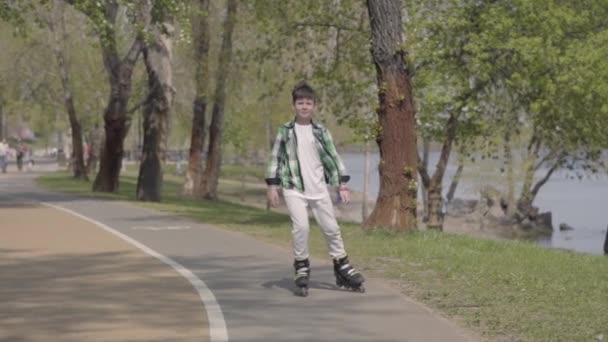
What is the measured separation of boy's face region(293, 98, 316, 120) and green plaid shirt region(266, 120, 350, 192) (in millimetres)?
163

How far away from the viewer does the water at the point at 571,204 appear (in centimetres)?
4907

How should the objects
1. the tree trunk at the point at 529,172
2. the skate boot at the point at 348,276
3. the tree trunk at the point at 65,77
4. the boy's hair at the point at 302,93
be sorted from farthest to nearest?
the tree trunk at the point at 65,77, the tree trunk at the point at 529,172, the skate boot at the point at 348,276, the boy's hair at the point at 302,93

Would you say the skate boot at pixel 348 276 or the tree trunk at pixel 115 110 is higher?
the tree trunk at pixel 115 110

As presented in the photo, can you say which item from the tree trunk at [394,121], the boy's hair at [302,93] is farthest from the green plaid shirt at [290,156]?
the tree trunk at [394,121]

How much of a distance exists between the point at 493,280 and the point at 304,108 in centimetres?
304

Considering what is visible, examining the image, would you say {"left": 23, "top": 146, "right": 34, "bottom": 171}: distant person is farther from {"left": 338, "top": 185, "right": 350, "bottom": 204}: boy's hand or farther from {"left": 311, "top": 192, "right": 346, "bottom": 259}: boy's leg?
{"left": 338, "top": 185, "right": 350, "bottom": 204}: boy's hand

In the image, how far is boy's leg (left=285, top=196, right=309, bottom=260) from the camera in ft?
37.2

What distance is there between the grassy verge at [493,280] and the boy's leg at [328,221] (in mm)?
895

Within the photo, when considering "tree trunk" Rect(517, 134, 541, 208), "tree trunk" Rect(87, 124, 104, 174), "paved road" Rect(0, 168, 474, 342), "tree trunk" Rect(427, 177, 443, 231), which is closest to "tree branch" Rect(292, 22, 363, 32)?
"tree trunk" Rect(427, 177, 443, 231)

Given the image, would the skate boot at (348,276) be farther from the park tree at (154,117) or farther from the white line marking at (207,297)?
the park tree at (154,117)

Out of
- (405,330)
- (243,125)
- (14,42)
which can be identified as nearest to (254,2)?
(405,330)

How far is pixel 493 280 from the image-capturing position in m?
12.7

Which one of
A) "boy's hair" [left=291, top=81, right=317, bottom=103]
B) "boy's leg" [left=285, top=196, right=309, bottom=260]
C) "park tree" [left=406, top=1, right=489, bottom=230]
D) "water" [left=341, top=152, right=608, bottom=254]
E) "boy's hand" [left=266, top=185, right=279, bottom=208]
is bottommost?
"water" [left=341, top=152, right=608, bottom=254]

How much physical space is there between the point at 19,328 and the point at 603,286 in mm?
6156
